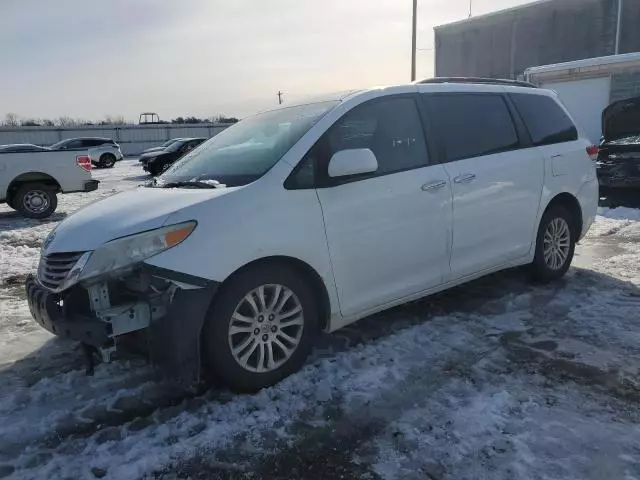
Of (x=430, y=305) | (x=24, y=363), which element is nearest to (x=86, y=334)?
(x=24, y=363)

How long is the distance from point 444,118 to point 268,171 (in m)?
1.67

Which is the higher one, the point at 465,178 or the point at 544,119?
the point at 544,119

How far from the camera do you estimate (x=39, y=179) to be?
10.8 metres

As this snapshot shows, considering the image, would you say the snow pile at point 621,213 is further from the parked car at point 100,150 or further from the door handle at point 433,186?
the parked car at point 100,150

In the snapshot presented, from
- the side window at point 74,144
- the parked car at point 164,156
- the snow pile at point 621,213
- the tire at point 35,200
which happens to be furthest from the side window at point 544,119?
the side window at point 74,144

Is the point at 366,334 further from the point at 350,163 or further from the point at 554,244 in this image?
the point at 554,244

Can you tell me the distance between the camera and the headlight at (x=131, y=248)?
2967mm

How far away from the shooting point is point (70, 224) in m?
3.45

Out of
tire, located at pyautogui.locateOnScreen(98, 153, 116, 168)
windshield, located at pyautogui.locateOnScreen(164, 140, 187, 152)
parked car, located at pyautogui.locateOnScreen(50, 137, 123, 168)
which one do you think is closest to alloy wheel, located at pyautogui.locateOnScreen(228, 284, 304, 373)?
windshield, located at pyautogui.locateOnScreen(164, 140, 187, 152)

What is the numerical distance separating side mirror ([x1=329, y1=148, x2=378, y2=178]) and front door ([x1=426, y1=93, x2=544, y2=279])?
95 centimetres

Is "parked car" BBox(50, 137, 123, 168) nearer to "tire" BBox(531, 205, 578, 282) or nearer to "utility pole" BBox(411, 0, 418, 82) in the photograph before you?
"utility pole" BBox(411, 0, 418, 82)

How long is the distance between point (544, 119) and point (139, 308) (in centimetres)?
411

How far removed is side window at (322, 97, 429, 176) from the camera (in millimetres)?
3662

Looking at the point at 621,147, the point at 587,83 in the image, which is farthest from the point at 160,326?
the point at 587,83
